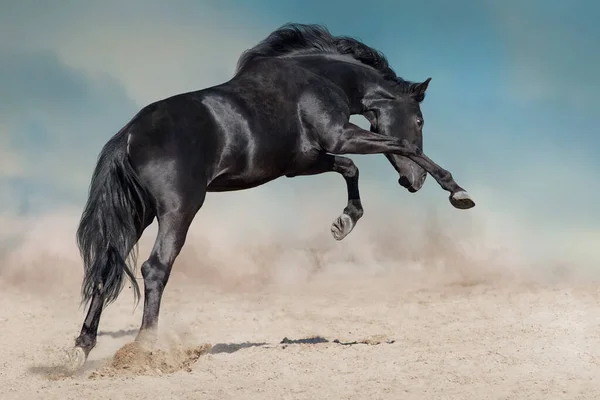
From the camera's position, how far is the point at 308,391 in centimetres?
664

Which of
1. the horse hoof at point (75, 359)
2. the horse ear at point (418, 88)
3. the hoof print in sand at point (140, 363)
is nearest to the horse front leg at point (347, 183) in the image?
the horse ear at point (418, 88)

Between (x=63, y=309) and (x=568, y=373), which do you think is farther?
(x=63, y=309)

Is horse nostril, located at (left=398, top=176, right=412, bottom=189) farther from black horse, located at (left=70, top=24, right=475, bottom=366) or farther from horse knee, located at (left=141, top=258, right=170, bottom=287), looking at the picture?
horse knee, located at (left=141, top=258, right=170, bottom=287)

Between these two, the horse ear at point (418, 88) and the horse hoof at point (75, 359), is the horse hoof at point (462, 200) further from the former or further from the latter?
the horse hoof at point (75, 359)

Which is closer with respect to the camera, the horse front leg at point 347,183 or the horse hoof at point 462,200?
the horse hoof at point 462,200

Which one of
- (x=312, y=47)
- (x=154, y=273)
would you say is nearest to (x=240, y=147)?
(x=154, y=273)

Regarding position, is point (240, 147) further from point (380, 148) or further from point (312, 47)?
point (312, 47)

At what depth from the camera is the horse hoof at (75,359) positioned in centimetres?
740

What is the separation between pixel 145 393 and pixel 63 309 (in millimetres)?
5920

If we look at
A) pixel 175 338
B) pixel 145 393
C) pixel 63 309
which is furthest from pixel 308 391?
pixel 63 309

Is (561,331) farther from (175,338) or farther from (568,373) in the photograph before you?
(175,338)

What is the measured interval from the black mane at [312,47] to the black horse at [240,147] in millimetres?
14

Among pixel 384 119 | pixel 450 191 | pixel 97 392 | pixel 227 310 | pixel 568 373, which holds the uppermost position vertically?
pixel 384 119

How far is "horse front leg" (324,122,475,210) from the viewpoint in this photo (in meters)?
8.41
